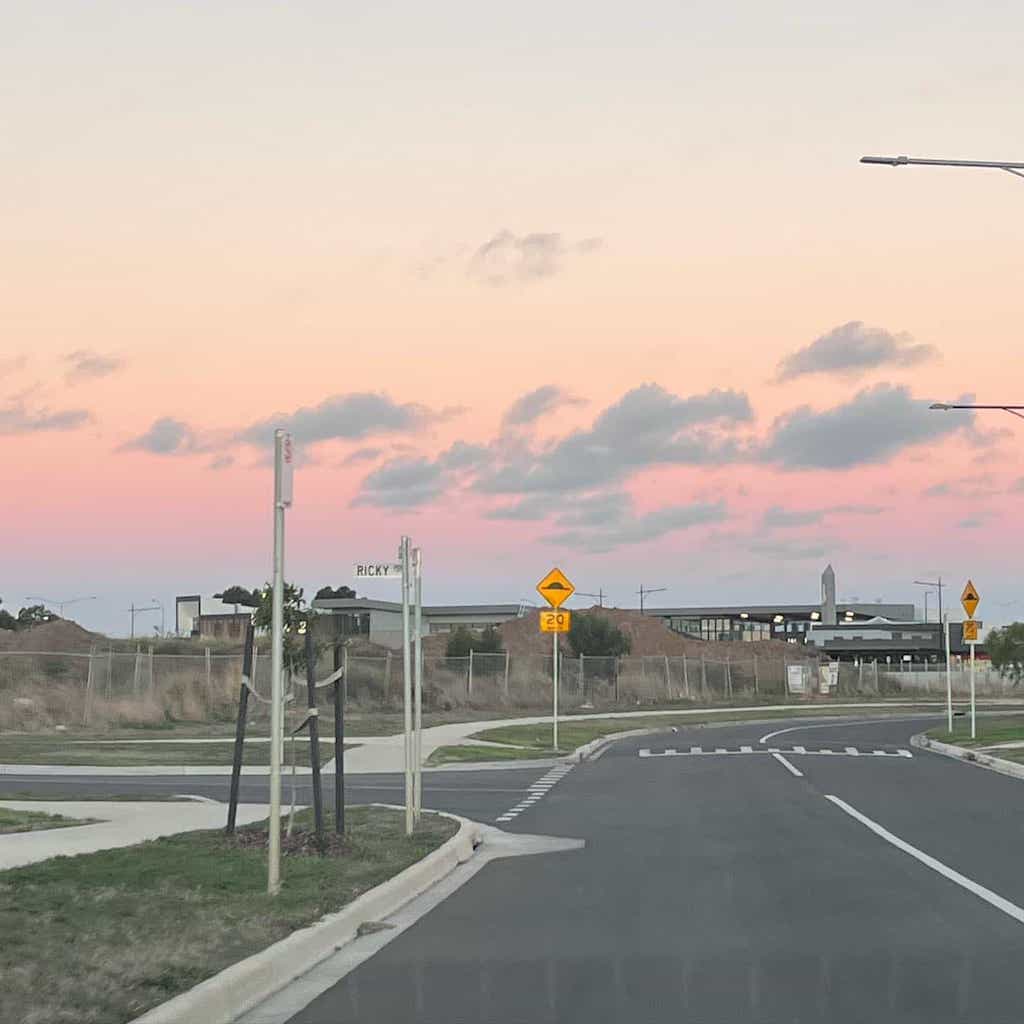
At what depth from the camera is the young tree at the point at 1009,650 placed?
8160 centimetres

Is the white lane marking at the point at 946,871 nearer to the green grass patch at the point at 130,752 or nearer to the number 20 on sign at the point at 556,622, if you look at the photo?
the green grass patch at the point at 130,752

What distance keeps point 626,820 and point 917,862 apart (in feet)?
19.1

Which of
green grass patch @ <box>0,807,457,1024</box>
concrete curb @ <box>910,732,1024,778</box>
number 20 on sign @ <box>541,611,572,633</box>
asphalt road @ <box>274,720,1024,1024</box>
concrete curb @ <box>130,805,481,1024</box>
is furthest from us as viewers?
number 20 on sign @ <box>541,611,572,633</box>

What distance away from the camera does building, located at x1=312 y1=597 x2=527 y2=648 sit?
13475 cm

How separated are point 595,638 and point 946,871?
9549 centimetres

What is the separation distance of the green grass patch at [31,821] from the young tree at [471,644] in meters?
76.2

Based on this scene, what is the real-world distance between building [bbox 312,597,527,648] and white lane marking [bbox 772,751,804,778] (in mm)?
82713

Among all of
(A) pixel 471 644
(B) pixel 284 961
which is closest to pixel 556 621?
(B) pixel 284 961

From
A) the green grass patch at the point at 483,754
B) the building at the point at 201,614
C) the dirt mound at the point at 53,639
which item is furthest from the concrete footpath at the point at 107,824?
the building at the point at 201,614

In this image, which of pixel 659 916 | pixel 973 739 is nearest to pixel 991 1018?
pixel 659 916

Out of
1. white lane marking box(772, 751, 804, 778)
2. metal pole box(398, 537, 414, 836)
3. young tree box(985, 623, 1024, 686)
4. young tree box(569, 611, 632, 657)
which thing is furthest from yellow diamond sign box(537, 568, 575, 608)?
young tree box(569, 611, 632, 657)

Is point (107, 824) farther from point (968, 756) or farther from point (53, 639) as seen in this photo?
point (53, 639)

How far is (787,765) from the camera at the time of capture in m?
33.9

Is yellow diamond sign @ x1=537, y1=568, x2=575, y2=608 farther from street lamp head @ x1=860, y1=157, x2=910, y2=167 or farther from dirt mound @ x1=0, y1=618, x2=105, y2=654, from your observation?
dirt mound @ x1=0, y1=618, x2=105, y2=654
